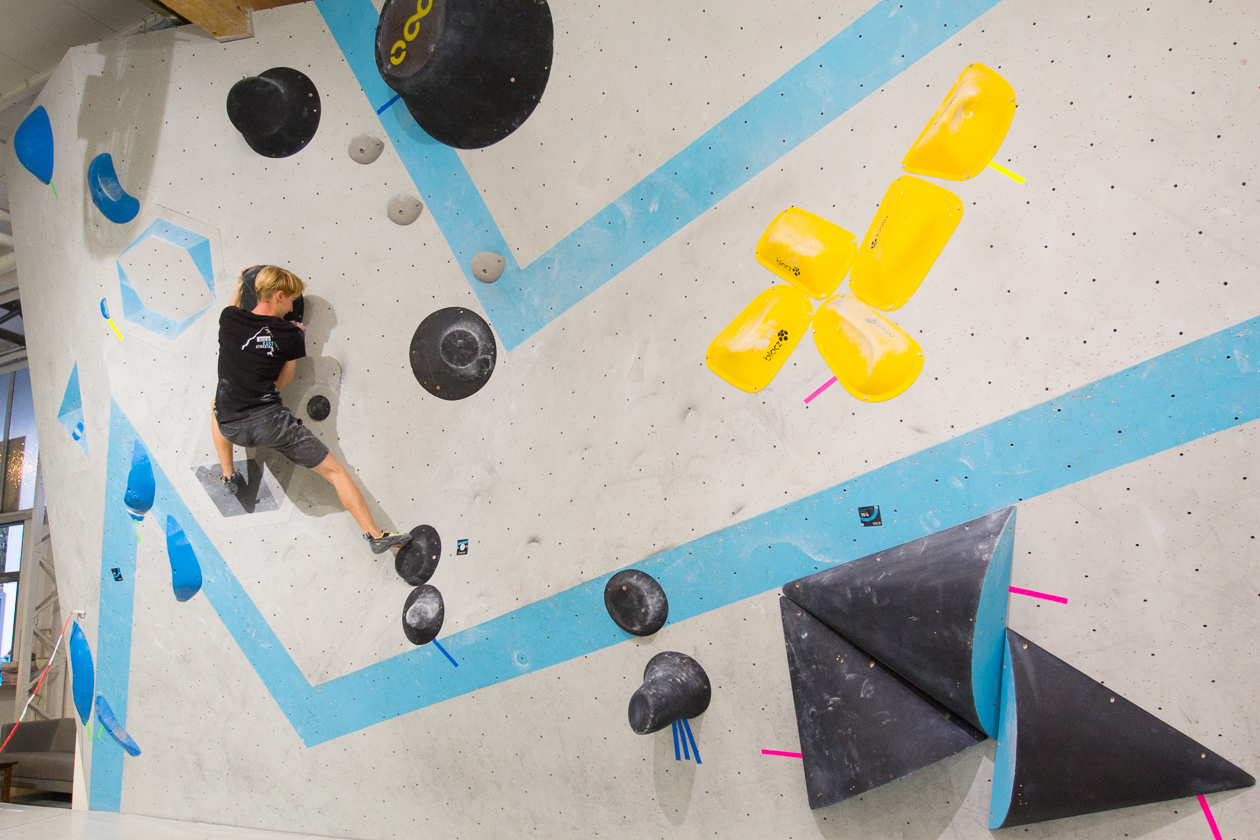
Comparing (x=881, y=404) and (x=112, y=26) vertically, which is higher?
(x=112, y=26)

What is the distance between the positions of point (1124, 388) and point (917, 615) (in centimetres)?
66

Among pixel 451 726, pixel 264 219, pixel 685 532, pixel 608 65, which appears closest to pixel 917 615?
pixel 685 532

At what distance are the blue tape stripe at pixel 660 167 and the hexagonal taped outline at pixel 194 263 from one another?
921 millimetres

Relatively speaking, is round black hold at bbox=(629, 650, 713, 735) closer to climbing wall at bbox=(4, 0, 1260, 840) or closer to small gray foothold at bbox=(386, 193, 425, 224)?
climbing wall at bbox=(4, 0, 1260, 840)

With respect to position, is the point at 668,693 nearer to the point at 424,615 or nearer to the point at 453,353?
the point at 424,615

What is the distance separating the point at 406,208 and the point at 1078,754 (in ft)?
7.75

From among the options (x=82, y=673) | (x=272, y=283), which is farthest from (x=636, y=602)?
(x=82, y=673)

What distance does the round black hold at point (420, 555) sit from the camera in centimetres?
229

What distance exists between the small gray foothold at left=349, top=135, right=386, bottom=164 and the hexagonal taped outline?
74 cm

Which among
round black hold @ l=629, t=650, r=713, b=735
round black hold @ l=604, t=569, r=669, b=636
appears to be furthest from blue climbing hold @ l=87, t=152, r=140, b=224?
round black hold @ l=629, t=650, r=713, b=735

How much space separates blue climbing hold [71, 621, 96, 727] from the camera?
2.95 metres

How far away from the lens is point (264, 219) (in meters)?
2.56

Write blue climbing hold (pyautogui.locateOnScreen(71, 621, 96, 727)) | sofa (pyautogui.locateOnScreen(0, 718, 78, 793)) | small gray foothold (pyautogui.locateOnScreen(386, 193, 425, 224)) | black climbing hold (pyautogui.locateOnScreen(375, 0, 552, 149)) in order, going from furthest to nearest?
sofa (pyautogui.locateOnScreen(0, 718, 78, 793))
blue climbing hold (pyautogui.locateOnScreen(71, 621, 96, 727))
small gray foothold (pyautogui.locateOnScreen(386, 193, 425, 224))
black climbing hold (pyautogui.locateOnScreen(375, 0, 552, 149))

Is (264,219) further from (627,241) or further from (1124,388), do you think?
(1124,388)
